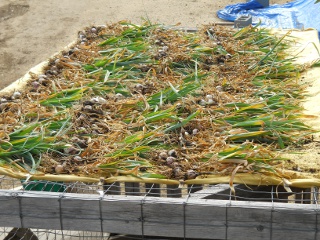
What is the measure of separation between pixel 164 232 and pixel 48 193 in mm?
617

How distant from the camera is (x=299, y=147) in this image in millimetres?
3234

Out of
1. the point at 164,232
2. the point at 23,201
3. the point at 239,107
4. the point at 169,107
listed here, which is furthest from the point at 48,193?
the point at 239,107

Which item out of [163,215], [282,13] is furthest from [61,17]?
[163,215]

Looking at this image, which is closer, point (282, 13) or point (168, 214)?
point (168, 214)

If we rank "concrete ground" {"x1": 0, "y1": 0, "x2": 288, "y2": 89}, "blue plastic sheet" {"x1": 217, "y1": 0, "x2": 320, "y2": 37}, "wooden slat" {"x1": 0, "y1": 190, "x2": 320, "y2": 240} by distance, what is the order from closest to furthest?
"wooden slat" {"x1": 0, "y1": 190, "x2": 320, "y2": 240}
"blue plastic sheet" {"x1": 217, "y1": 0, "x2": 320, "y2": 37}
"concrete ground" {"x1": 0, "y1": 0, "x2": 288, "y2": 89}

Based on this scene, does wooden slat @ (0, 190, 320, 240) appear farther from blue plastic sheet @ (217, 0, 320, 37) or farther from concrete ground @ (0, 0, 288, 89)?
concrete ground @ (0, 0, 288, 89)

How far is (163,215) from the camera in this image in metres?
2.76

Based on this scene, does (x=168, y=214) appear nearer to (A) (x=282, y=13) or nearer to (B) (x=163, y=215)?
(B) (x=163, y=215)

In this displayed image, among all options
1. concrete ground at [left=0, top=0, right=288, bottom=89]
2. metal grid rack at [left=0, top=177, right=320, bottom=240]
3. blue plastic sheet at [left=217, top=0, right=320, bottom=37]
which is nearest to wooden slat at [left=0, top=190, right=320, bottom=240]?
metal grid rack at [left=0, top=177, right=320, bottom=240]

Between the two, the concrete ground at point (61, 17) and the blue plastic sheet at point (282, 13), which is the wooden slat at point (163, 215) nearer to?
the blue plastic sheet at point (282, 13)

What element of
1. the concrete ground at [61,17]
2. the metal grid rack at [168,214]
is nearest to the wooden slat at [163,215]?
the metal grid rack at [168,214]

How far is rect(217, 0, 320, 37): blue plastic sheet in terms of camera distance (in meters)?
7.45

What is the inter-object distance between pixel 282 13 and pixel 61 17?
3987 mm

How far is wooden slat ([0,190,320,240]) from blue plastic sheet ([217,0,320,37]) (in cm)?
481
